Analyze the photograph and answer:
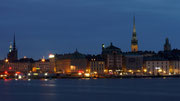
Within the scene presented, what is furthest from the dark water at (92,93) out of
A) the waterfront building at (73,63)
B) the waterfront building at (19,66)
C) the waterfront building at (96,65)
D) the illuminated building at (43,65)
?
the waterfront building at (19,66)

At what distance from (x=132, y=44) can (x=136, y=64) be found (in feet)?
133

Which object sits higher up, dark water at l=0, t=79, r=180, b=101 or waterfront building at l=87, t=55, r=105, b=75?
waterfront building at l=87, t=55, r=105, b=75

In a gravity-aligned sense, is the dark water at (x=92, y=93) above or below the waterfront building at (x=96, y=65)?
below

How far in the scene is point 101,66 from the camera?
6152 inches

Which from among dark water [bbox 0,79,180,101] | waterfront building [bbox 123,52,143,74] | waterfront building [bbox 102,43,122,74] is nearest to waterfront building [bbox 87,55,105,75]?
waterfront building [bbox 102,43,122,74]

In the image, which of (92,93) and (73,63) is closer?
(92,93)

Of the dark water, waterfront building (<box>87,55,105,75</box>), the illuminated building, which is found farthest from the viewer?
the illuminated building

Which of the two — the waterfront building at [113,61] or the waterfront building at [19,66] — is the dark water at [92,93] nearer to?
the waterfront building at [113,61]

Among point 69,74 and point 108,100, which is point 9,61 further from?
point 108,100

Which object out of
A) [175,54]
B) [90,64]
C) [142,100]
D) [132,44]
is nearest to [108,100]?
[142,100]

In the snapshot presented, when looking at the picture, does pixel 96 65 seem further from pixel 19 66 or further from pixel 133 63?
pixel 19 66

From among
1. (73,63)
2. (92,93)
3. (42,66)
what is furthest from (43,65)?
(92,93)

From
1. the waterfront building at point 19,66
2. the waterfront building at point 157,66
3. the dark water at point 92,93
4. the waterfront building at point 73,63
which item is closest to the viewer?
the dark water at point 92,93

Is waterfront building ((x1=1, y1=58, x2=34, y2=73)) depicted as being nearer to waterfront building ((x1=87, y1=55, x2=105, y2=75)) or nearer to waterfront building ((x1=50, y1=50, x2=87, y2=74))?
waterfront building ((x1=50, y1=50, x2=87, y2=74))
